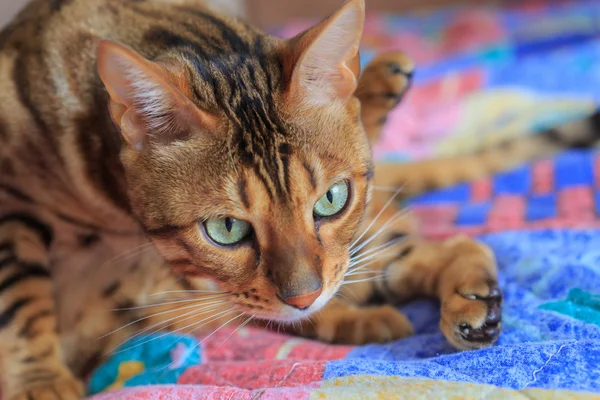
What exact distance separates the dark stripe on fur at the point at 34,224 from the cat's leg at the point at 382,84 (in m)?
0.74

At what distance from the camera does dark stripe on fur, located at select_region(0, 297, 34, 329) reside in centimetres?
116

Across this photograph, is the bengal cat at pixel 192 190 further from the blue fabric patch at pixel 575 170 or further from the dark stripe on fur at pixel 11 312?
the blue fabric patch at pixel 575 170

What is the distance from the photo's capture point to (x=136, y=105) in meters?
0.91

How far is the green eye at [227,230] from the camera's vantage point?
94 centimetres

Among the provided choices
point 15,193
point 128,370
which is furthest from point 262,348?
point 15,193

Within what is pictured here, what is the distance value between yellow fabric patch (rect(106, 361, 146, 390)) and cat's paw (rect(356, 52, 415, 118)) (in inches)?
29.2

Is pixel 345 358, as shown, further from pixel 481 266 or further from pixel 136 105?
pixel 136 105

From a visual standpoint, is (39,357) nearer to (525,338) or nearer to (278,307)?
(278,307)

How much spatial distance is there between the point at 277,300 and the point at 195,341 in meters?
0.34

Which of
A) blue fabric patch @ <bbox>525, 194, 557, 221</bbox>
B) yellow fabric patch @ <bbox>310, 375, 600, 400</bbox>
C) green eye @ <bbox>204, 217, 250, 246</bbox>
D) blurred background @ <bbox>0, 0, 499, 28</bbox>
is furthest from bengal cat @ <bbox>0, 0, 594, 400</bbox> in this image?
blurred background @ <bbox>0, 0, 499, 28</bbox>

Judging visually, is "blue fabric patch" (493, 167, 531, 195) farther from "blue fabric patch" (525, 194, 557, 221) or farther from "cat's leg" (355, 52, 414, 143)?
"cat's leg" (355, 52, 414, 143)

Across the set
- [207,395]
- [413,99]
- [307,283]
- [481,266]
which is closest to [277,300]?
[307,283]

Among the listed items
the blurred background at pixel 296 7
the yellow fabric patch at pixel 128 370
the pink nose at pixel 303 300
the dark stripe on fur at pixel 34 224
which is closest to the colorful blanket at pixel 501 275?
the yellow fabric patch at pixel 128 370

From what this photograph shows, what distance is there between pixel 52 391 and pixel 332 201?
2.12 feet
